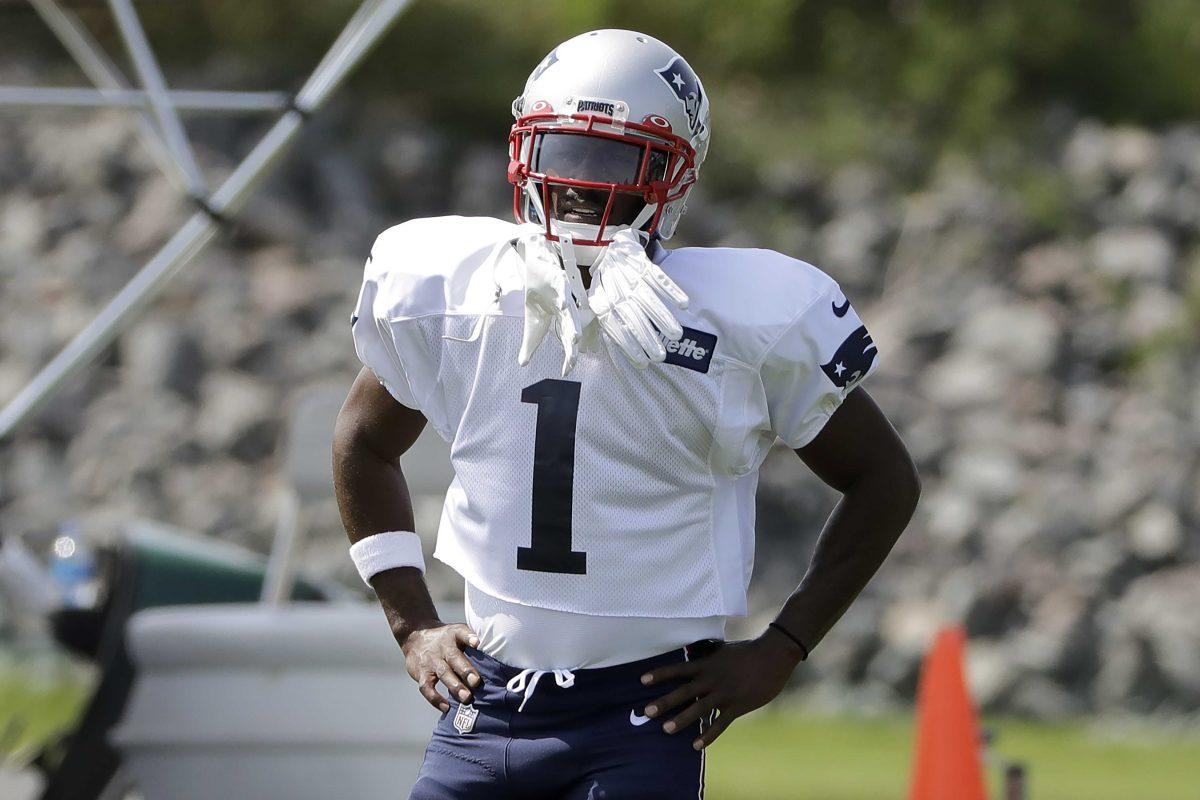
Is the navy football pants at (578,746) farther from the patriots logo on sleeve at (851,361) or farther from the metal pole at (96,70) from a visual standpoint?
the metal pole at (96,70)

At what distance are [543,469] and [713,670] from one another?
0.32 metres

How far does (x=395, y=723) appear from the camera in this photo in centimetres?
402

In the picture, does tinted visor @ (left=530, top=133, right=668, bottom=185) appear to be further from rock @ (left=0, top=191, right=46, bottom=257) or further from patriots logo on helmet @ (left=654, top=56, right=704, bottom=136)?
rock @ (left=0, top=191, right=46, bottom=257)

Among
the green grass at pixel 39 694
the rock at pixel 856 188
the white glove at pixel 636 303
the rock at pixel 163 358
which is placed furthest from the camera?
the rock at pixel 856 188

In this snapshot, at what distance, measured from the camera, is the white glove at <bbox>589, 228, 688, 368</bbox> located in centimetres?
213

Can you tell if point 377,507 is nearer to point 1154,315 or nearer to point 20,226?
point 1154,315

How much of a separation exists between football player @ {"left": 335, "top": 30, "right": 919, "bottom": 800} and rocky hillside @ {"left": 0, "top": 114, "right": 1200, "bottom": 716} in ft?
19.5

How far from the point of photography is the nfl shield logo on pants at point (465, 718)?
7.40 feet

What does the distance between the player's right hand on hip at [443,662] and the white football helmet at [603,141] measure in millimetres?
507

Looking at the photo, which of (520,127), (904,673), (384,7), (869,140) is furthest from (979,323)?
(520,127)

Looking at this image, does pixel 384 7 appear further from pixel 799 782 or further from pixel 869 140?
pixel 869 140

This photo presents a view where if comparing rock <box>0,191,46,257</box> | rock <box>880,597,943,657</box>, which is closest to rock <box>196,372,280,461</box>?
rock <box>0,191,46,257</box>

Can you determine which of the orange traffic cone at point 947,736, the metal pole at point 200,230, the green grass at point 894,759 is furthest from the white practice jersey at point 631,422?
the green grass at point 894,759

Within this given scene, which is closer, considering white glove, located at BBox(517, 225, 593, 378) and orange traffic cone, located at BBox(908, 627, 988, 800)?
white glove, located at BBox(517, 225, 593, 378)
